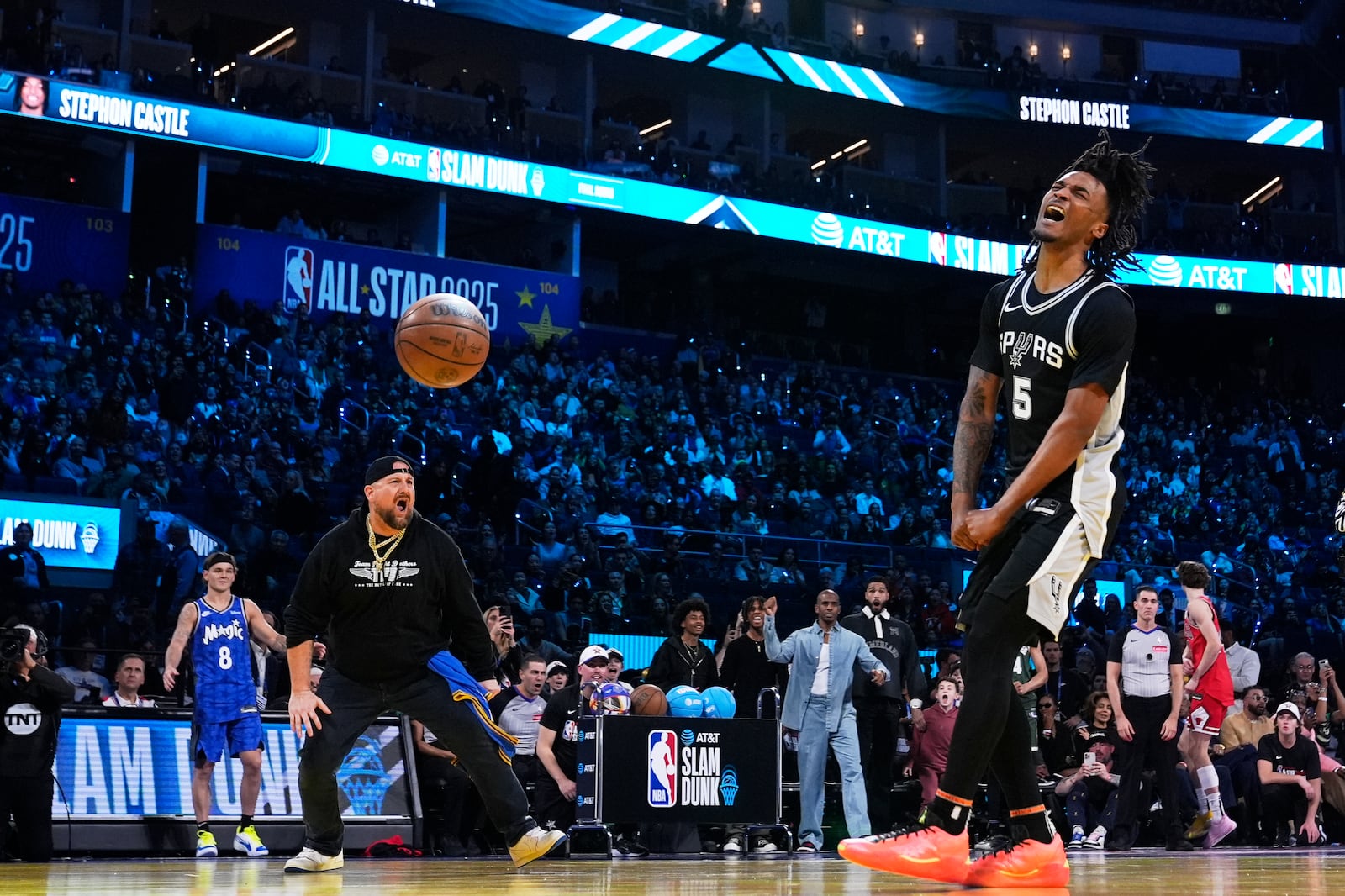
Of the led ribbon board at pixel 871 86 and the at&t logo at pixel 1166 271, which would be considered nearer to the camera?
the led ribbon board at pixel 871 86

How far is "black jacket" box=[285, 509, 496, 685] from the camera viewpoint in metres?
6.65

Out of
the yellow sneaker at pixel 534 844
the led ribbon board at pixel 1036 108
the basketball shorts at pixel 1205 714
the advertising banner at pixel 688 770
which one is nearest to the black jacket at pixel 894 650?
the advertising banner at pixel 688 770

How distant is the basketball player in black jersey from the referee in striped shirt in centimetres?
773

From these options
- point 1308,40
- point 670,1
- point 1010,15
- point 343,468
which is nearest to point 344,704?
point 343,468

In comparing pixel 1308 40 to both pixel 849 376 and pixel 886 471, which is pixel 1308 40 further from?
pixel 886 471

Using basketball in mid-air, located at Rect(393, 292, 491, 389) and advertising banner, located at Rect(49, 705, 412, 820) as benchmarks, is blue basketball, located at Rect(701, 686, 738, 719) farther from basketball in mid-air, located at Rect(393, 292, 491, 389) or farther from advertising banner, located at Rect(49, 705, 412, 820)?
basketball in mid-air, located at Rect(393, 292, 491, 389)

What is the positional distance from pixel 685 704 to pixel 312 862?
16.1 feet

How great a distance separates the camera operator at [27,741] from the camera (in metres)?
9.72

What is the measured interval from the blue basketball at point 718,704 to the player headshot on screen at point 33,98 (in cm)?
1856

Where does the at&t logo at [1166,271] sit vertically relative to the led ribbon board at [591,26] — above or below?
below

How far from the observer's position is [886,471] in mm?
26719

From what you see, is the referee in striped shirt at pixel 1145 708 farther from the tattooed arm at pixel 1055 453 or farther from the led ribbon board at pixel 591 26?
the led ribbon board at pixel 591 26

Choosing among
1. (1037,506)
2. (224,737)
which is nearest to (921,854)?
(1037,506)

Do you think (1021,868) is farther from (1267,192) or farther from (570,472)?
(1267,192)
